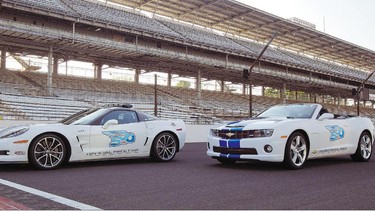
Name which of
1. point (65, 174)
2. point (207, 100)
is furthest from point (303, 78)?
point (65, 174)

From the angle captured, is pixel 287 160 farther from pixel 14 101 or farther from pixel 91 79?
pixel 91 79

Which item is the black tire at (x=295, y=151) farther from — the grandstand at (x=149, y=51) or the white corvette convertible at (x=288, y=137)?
the grandstand at (x=149, y=51)

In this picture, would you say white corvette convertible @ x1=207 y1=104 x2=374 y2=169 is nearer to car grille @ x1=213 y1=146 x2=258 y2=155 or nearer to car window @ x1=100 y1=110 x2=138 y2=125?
car grille @ x1=213 y1=146 x2=258 y2=155

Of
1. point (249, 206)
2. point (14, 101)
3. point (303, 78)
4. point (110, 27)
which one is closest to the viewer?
point (249, 206)

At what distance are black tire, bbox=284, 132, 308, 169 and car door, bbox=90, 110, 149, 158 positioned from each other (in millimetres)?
3068

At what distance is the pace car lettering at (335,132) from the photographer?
8.16 metres

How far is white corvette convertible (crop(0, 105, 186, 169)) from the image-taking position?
698cm

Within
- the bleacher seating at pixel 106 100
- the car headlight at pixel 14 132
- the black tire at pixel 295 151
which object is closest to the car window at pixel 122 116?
the car headlight at pixel 14 132

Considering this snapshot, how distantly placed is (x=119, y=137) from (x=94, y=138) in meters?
0.56

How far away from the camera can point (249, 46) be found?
1574 inches

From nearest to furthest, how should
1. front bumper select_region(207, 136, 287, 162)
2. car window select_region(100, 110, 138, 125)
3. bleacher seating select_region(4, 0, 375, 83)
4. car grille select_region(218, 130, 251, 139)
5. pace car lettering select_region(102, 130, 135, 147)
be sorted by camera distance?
front bumper select_region(207, 136, 287, 162), car grille select_region(218, 130, 251, 139), pace car lettering select_region(102, 130, 135, 147), car window select_region(100, 110, 138, 125), bleacher seating select_region(4, 0, 375, 83)

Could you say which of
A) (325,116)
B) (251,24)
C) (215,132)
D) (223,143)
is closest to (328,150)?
(325,116)

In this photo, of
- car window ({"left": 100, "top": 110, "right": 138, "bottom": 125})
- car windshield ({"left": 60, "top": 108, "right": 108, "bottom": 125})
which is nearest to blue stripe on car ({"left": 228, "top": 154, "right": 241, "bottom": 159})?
car window ({"left": 100, "top": 110, "right": 138, "bottom": 125})

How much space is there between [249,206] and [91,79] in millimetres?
23209
